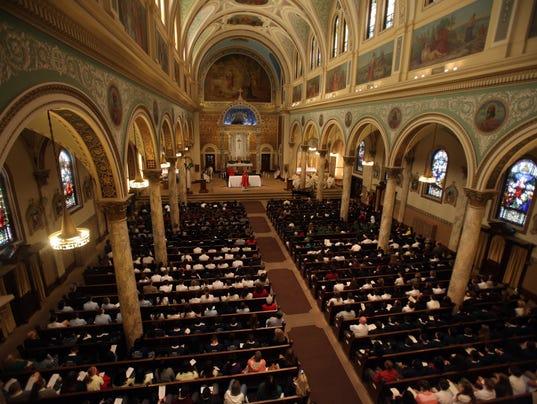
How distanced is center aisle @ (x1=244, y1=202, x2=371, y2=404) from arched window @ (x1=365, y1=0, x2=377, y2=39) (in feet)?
39.5

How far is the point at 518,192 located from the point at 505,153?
601 centimetres

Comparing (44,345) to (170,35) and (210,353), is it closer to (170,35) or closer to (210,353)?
(210,353)

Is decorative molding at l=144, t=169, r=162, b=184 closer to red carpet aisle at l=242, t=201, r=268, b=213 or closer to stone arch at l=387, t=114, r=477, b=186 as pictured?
stone arch at l=387, t=114, r=477, b=186

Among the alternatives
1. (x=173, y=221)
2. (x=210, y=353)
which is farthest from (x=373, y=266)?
(x=173, y=221)

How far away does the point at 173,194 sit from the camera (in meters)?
16.0

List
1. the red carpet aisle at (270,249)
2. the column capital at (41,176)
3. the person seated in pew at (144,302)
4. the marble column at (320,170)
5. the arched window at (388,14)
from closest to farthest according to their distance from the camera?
the person seated in pew at (144,302)
the column capital at (41,176)
the arched window at (388,14)
the red carpet aisle at (270,249)
the marble column at (320,170)

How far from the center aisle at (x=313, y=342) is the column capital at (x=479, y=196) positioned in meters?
6.12

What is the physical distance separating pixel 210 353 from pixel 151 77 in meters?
8.68

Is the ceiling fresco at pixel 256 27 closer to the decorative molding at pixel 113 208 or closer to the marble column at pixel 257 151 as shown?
the marble column at pixel 257 151

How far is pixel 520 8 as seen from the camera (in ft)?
25.0

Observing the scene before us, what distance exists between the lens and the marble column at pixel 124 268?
7.29 metres

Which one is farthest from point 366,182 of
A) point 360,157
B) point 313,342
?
point 313,342

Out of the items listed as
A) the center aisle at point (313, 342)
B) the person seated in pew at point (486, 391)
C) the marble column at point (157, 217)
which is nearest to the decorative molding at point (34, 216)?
the marble column at point (157, 217)

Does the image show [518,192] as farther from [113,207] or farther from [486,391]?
[113,207]
